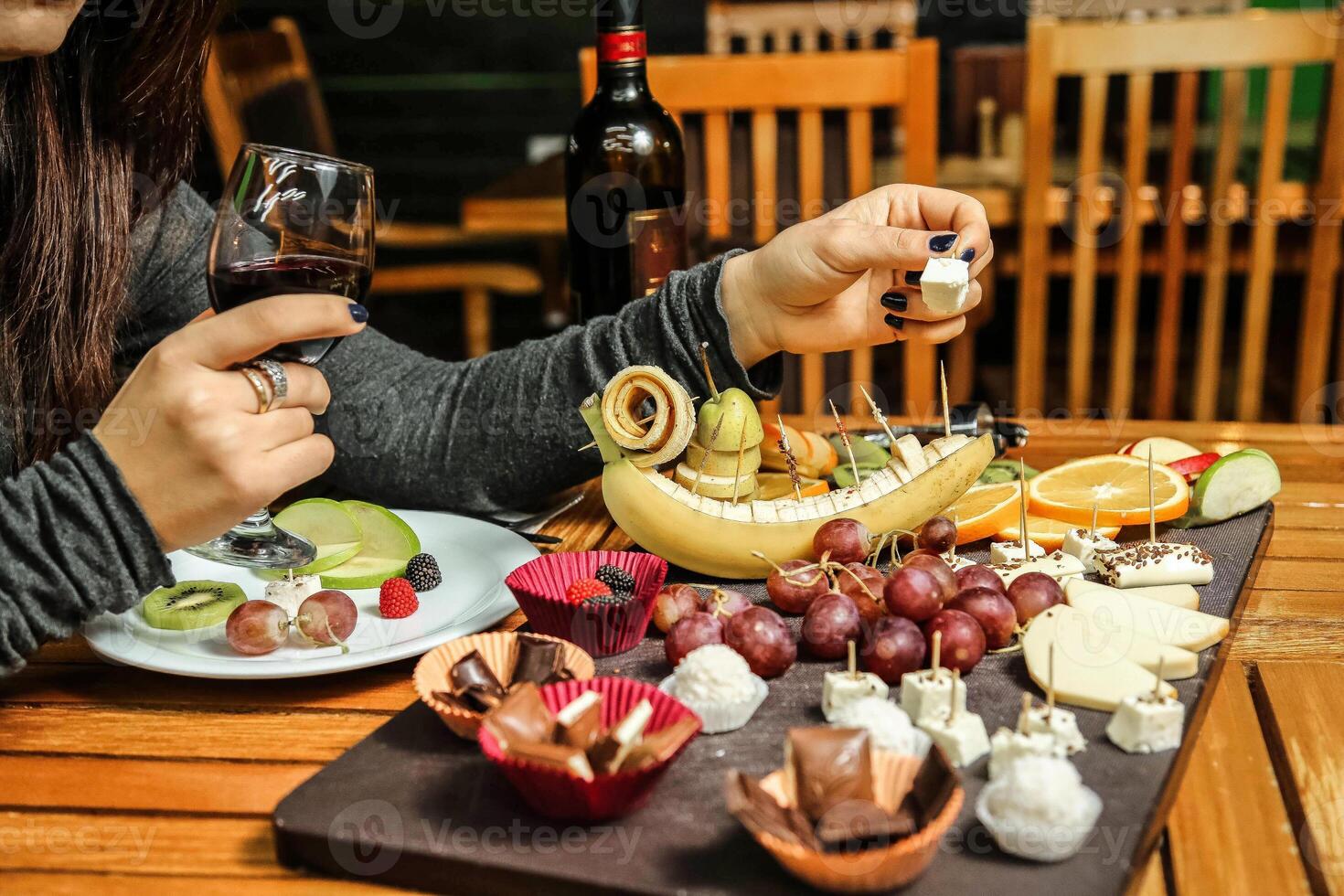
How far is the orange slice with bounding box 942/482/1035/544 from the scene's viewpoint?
3.51ft

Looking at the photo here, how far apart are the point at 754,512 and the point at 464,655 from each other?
0.31m

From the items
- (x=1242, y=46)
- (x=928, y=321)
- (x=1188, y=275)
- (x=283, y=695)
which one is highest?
(x=1242, y=46)

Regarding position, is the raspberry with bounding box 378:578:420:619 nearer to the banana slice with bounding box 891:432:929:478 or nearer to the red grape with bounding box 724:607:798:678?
the red grape with bounding box 724:607:798:678

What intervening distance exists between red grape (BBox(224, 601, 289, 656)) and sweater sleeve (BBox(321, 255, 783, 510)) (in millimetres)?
386

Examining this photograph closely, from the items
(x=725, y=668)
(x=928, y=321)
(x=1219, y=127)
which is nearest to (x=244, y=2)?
(x=1219, y=127)

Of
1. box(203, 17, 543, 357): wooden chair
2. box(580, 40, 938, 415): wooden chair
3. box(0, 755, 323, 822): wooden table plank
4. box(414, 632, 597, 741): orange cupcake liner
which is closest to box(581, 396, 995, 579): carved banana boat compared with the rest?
box(414, 632, 597, 741): orange cupcake liner

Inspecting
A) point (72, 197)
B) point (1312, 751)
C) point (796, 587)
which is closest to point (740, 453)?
point (796, 587)

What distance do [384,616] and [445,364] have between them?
1.48 feet

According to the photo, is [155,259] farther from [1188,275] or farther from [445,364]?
[1188,275]

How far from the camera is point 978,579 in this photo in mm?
905

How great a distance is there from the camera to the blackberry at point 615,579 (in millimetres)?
925

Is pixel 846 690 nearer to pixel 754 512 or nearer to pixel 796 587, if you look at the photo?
pixel 796 587

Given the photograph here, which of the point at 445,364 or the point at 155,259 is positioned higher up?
the point at 155,259

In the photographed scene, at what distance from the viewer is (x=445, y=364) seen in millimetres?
1341
